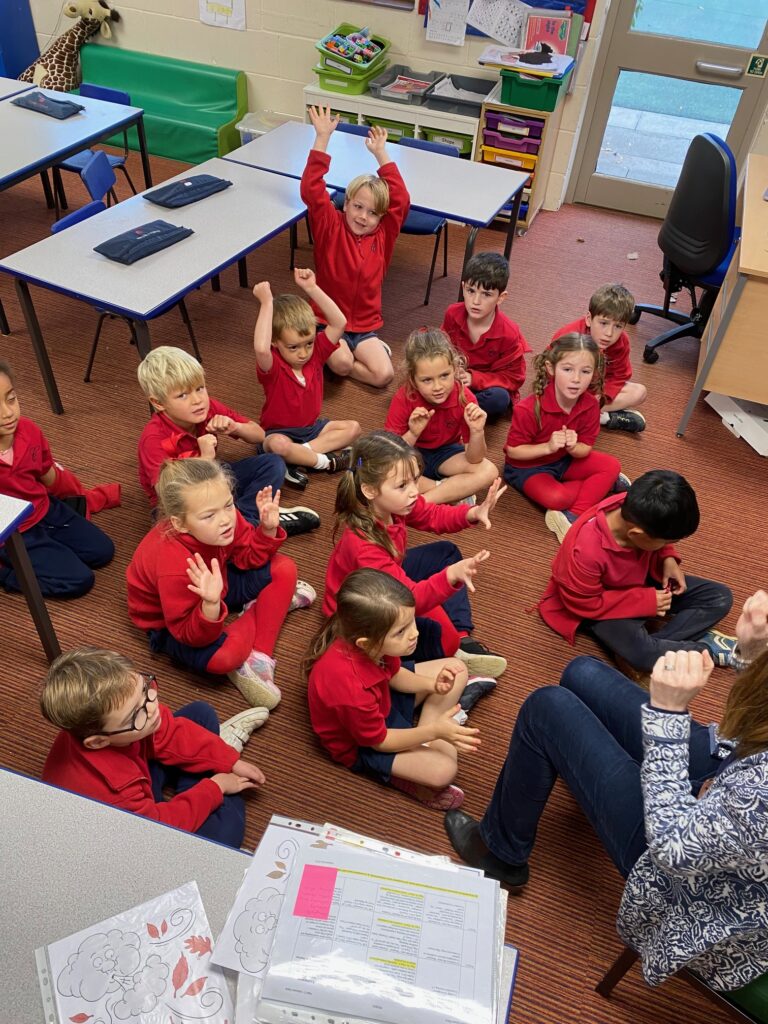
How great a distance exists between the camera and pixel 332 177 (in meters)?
3.81

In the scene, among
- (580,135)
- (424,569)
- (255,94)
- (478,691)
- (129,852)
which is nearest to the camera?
(129,852)

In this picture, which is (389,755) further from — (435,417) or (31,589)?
(435,417)

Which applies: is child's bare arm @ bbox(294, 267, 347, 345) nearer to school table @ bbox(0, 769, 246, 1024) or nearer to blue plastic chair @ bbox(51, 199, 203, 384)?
blue plastic chair @ bbox(51, 199, 203, 384)

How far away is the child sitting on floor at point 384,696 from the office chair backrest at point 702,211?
2.52 meters

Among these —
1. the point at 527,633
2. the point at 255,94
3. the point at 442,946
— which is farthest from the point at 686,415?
the point at 255,94

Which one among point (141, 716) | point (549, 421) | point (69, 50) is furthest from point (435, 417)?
point (69, 50)

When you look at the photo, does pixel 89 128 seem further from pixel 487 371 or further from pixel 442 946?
pixel 442 946

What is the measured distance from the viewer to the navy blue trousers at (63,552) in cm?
258

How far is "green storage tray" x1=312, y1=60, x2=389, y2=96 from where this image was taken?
500cm

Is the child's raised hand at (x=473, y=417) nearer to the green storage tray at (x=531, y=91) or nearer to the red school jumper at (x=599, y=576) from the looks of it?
the red school jumper at (x=599, y=576)

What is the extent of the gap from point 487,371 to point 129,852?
107 inches

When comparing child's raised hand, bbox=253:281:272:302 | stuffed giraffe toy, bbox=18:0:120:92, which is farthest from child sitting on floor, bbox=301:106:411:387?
stuffed giraffe toy, bbox=18:0:120:92

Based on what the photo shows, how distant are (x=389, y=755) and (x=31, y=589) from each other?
1.09 m

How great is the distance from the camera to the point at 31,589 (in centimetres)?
218
